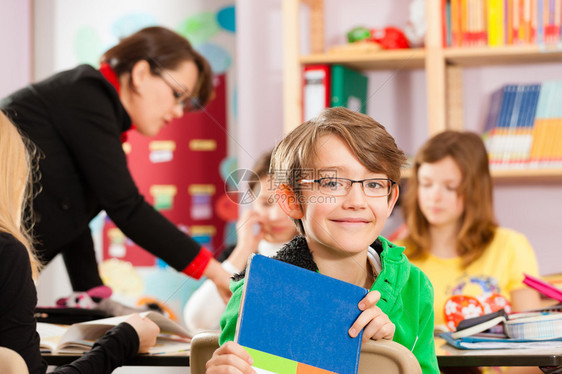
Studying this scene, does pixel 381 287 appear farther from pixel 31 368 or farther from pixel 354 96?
pixel 354 96

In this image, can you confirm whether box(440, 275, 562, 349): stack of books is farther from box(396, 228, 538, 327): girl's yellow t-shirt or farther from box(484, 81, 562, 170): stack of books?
box(484, 81, 562, 170): stack of books

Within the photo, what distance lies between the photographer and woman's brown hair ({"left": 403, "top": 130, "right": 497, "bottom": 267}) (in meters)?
2.07

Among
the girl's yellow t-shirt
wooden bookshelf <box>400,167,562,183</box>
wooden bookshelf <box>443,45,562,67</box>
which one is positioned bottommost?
the girl's yellow t-shirt

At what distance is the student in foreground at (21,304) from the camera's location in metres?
1.09

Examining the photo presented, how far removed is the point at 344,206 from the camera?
43.6 inches

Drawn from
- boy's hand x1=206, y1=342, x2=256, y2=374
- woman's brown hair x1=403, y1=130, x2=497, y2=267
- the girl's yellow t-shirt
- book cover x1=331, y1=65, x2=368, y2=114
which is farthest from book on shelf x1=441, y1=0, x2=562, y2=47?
boy's hand x1=206, y1=342, x2=256, y2=374

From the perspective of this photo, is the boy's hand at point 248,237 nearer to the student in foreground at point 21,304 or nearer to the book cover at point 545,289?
the student in foreground at point 21,304

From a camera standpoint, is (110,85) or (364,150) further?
(110,85)

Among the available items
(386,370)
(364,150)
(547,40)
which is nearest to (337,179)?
(364,150)

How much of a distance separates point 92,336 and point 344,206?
0.65m

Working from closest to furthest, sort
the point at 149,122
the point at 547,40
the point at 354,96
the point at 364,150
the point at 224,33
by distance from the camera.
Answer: the point at 364,150 → the point at 149,122 → the point at 547,40 → the point at 354,96 → the point at 224,33

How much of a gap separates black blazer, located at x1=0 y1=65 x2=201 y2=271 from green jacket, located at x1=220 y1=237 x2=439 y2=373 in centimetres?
54

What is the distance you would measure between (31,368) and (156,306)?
2.37 feet

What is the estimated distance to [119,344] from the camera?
4.31 feet
